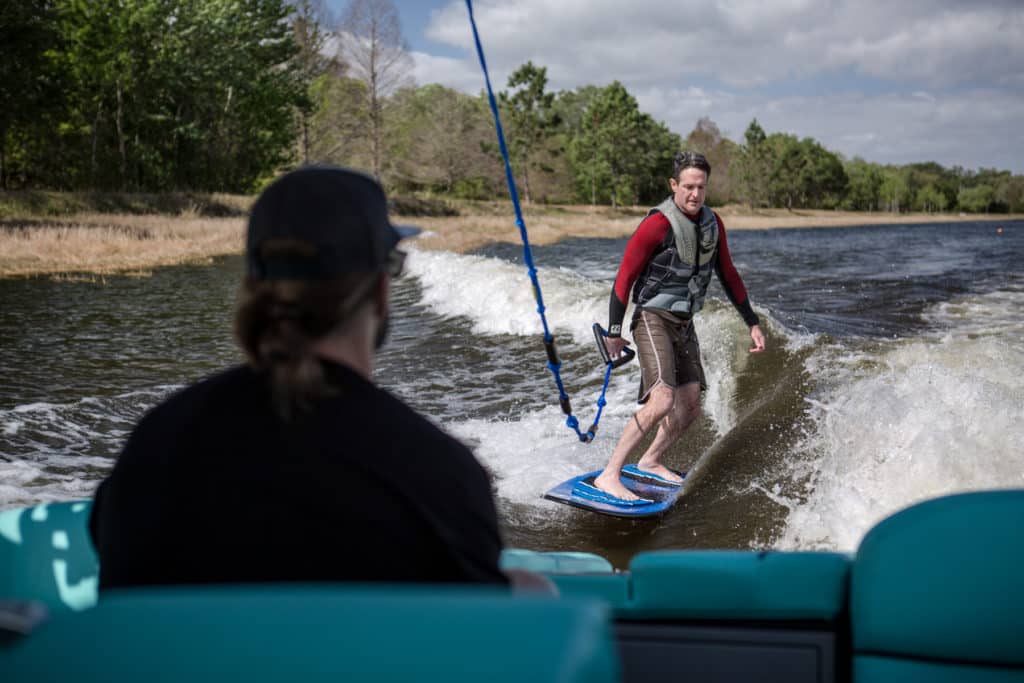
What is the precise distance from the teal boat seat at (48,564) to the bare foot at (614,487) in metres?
4.01

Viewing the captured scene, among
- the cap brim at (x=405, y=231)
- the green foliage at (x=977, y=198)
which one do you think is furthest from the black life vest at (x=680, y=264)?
the green foliage at (x=977, y=198)

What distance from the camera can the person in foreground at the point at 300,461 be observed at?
3.93 ft

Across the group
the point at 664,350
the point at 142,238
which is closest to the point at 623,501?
the point at 664,350

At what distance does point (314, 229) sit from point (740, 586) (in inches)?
45.8

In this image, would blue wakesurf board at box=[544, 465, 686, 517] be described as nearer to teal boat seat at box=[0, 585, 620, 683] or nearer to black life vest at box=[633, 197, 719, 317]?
black life vest at box=[633, 197, 719, 317]

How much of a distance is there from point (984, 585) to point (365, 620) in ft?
4.27

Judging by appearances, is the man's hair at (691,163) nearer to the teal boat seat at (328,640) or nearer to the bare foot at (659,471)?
the bare foot at (659,471)

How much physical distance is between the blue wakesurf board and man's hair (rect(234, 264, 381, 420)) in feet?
14.0

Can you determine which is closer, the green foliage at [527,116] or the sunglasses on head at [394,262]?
the sunglasses on head at [394,262]

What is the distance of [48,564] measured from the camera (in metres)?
1.89

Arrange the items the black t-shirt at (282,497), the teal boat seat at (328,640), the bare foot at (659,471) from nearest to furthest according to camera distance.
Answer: the teal boat seat at (328,640), the black t-shirt at (282,497), the bare foot at (659,471)

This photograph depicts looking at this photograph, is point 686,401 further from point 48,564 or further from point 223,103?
point 223,103

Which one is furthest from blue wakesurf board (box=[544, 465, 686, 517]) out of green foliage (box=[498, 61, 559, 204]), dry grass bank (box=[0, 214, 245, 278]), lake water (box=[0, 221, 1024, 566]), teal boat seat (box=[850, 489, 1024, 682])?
green foliage (box=[498, 61, 559, 204])

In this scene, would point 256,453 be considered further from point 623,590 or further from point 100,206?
point 100,206
